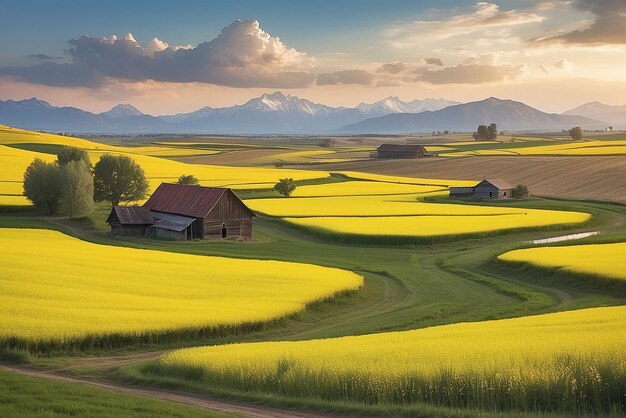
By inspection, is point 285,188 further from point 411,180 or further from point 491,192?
point 411,180

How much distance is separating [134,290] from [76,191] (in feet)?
132

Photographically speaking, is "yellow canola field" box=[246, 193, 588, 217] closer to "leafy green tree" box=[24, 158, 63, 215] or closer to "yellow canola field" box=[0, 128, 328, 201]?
"yellow canola field" box=[0, 128, 328, 201]

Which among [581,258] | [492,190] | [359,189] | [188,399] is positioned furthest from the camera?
[359,189]

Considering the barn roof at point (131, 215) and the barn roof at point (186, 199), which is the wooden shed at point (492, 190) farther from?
the barn roof at point (131, 215)

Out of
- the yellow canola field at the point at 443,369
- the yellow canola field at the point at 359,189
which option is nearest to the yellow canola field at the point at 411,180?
the yellow canola field at the point at 359,189

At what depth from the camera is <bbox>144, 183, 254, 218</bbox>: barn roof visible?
6093cm

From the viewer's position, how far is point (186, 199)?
63.9 metres

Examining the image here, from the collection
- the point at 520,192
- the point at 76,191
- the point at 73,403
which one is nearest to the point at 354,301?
the point at 73,403

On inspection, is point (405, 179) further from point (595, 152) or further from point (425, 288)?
point (425, 288)

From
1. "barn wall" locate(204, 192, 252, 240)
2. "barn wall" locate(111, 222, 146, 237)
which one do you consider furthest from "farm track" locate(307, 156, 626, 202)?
"barn wall" locate(111, 222, 146, 237)

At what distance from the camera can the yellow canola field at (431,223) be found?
5756 cm

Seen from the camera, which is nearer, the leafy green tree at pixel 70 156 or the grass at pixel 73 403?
the grass at pixel 73 403

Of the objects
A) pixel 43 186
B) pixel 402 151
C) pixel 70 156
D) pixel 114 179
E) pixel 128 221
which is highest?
pixel 402 151

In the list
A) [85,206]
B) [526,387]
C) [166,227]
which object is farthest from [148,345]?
[85,206]
